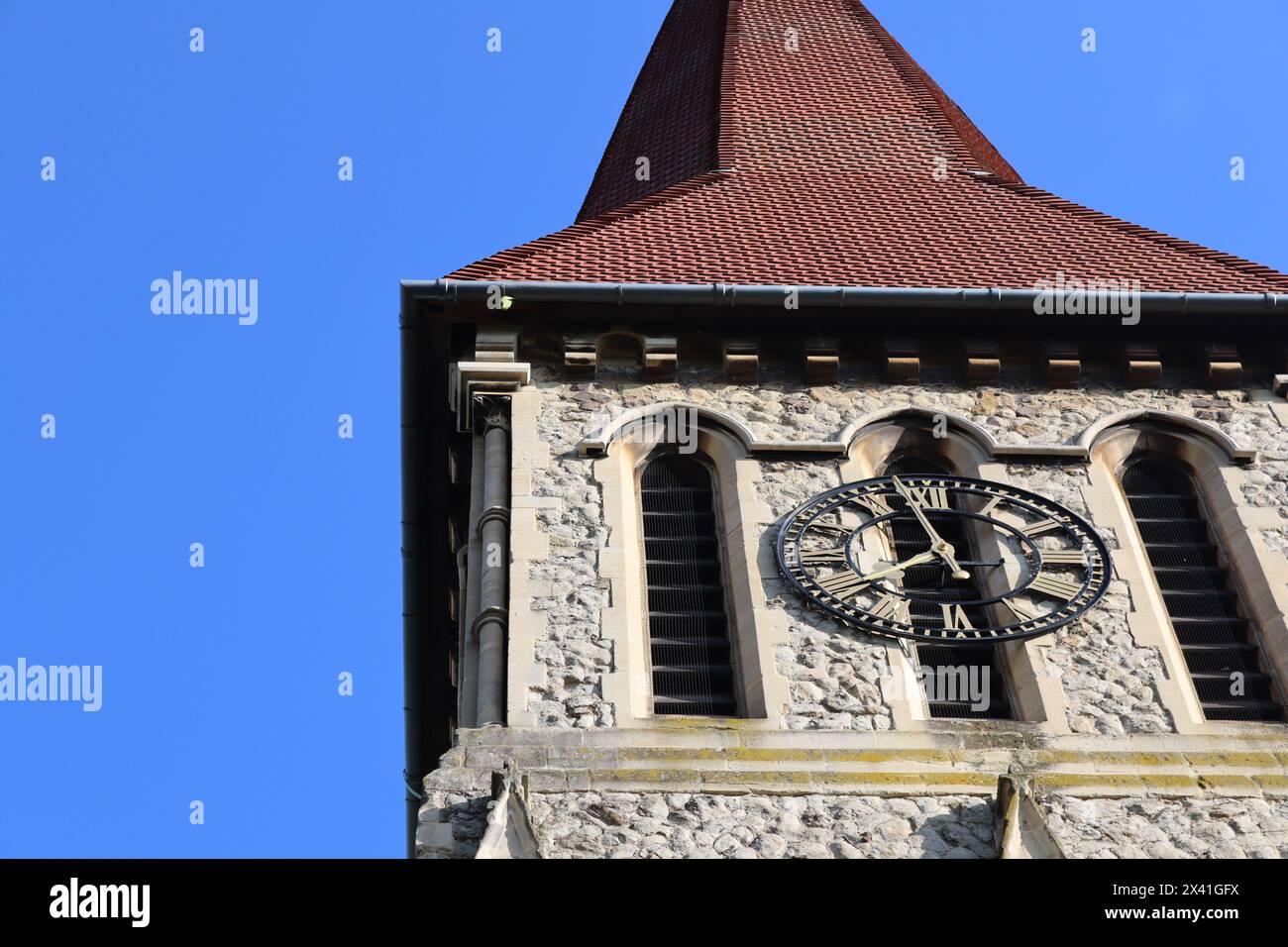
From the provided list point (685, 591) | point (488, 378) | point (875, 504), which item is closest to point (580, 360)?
point (488, 378)

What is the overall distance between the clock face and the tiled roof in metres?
2.69

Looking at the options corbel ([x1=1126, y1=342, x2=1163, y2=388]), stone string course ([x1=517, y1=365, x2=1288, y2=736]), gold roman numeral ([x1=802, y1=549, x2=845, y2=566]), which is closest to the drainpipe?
stone string course ([x1=517, y1=365, x2=1288, y2=736])

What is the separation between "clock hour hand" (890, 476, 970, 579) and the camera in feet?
54.4

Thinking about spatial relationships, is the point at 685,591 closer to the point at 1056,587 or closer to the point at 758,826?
the point at 1056,587

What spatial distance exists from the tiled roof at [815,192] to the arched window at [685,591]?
207cm

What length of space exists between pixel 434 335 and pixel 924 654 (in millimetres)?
5206

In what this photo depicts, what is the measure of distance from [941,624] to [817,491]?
1.50 m

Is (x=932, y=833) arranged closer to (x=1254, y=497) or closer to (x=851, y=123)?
(x=1254, y=497)

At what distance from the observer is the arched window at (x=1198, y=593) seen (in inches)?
625

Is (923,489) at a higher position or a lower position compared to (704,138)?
lower

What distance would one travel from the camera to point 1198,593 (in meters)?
16.7

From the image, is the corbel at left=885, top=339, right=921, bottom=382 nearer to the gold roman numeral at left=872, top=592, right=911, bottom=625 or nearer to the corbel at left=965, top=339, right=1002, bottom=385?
the corbel at left=965, top=339, right=1002, bottom=385
